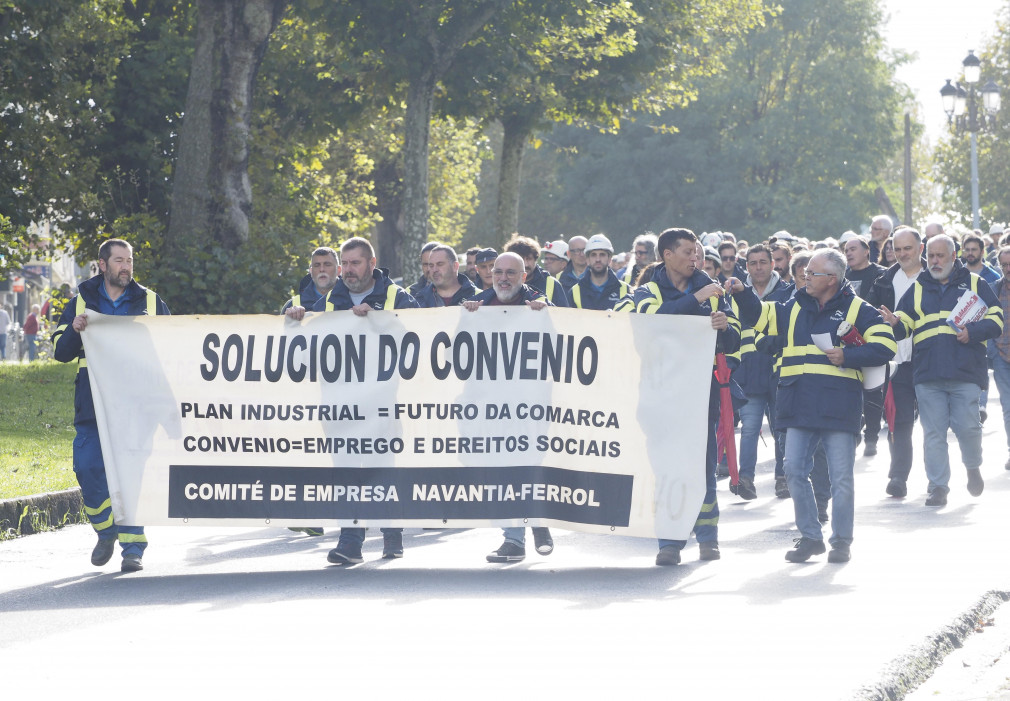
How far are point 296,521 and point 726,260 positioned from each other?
804 centimetres

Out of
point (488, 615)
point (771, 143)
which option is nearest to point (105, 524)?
point (488, 615)

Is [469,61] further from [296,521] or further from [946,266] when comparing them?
[296,521]

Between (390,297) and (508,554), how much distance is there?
1716 mm

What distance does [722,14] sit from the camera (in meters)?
32.8

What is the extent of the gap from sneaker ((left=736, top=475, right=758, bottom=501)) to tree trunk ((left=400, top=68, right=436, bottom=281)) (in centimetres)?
1080

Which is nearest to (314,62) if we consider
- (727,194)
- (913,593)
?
(913,593)

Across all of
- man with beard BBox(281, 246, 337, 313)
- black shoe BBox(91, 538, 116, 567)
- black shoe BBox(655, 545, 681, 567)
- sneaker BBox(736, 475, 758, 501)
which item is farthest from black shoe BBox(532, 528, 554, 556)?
sneaker BBox(736, 475, 758, 501)

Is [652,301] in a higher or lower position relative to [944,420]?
higher

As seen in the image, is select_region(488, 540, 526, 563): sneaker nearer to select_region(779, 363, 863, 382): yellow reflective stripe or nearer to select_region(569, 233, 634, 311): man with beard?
select_region(779, 363, 863, 382): yellow reflective stripe

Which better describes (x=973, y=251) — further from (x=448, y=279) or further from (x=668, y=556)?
(x=668, y=556)

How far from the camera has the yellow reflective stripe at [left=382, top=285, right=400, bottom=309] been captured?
973 cm

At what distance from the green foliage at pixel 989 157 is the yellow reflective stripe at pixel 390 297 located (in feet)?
135

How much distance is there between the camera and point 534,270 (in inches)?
502

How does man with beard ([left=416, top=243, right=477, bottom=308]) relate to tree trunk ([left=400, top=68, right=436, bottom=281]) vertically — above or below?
below
